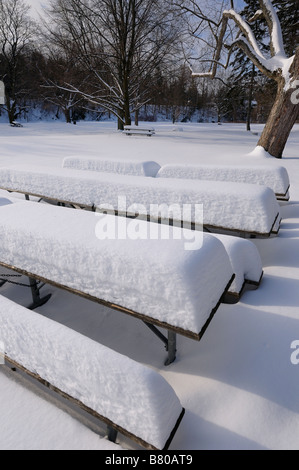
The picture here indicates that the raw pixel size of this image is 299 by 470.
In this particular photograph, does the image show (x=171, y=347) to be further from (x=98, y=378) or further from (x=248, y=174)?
(x=248, y=174)

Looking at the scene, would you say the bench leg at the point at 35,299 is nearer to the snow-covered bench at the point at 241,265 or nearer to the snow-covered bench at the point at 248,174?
the snow-covered bench at the point at 241,265

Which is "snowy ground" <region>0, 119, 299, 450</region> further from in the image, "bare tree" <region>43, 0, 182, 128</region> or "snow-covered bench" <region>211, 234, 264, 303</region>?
"bare tree" <region>43, 0, 182, 128</region>

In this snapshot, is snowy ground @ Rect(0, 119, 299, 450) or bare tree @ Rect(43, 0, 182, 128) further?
bare tree @ Rect(43, 0, 182, 128)

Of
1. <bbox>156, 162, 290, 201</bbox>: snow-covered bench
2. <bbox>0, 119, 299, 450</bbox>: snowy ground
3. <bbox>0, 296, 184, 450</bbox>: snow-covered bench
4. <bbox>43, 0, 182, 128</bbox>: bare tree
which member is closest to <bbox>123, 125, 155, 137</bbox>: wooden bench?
<bbox>43, 0, 182, 128</bbox>: bare tree

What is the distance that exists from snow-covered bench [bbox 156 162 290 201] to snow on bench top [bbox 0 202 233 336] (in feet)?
9.79

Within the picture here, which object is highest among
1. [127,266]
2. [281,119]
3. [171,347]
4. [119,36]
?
[119,36]

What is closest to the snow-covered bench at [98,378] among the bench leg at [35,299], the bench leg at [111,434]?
the bench leg at [111,434]

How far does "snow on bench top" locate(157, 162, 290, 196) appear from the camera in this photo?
191 inches

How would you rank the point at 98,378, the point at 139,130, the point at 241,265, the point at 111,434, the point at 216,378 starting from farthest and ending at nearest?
the point at 139,130
the point at 241,265
the point at 216,378
the point at 111,434
the point at 98,378

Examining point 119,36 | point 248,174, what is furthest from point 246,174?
point 119,36

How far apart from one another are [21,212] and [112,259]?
148 centimetres

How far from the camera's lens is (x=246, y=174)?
4980 mm

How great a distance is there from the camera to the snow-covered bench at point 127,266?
72.0 inches

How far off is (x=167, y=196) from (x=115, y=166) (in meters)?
2.41
